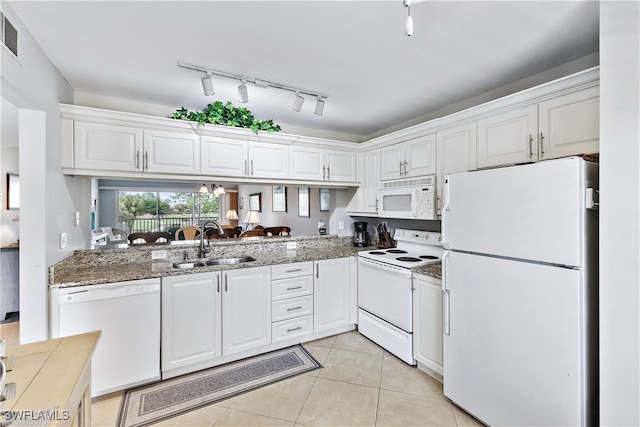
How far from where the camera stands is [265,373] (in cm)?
248

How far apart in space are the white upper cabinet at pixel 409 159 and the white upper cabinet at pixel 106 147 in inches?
94.7

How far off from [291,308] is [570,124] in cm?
260

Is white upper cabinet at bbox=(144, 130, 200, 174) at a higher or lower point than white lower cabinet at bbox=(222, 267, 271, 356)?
higher

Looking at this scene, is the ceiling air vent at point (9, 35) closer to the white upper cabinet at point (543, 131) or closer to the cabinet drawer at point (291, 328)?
the cabinet drawer at point (291, 328)

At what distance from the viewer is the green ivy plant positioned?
2.64m

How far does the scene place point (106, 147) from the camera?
7.88ft

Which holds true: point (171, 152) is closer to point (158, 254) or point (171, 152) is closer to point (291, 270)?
point (158, 254)

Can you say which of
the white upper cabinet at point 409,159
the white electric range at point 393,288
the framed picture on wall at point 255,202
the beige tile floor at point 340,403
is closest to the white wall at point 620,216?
the beige tile floor at point 340,403

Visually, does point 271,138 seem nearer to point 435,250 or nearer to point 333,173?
point 333,173

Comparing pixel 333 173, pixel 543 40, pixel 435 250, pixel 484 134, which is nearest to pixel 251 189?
pixel 333 173

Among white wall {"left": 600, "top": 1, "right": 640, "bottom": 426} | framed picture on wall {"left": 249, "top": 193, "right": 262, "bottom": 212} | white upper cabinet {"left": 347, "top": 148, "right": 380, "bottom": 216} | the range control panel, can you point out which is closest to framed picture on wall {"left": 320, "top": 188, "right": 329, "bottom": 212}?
white upper cabinet {"left": 347, "top": 148, "right": 380, "bottom": 216}

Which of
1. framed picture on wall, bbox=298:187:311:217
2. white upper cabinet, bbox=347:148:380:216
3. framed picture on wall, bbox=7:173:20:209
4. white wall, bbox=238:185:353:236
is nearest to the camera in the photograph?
white upper cabinet, bbox=347:148:380:216

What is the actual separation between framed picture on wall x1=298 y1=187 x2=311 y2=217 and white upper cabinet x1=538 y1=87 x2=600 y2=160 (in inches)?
154

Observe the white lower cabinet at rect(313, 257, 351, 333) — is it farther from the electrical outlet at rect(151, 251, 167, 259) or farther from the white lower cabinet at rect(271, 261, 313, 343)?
the electrical outlet at rect(151, 251, 167, 259)
